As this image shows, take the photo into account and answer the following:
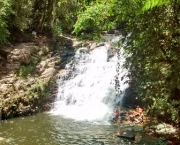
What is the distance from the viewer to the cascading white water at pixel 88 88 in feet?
51.5

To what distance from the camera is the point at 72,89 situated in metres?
17.8

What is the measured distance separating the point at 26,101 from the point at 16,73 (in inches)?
107

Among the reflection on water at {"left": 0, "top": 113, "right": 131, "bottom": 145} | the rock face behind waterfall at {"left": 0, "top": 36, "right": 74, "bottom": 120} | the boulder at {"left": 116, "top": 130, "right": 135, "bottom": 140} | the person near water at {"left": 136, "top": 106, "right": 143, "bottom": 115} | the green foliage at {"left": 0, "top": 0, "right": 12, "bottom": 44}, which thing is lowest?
the reflection on water at {"left": 0, "top": 113, "right": 131, "bottom": 145}

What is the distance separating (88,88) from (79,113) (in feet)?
9.35

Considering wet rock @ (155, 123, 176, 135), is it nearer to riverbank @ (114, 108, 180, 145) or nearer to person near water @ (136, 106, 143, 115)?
riverbank @ (114, 108, 180, 145)

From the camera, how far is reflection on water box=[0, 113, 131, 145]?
35.4 feet

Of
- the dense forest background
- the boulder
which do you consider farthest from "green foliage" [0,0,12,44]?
the boulder

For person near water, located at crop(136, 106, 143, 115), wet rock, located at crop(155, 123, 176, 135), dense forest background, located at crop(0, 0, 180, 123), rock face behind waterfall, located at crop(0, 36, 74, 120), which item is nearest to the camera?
dense forest background, located at crop(0, 0, 180, 123)

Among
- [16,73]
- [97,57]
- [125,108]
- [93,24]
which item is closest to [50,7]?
[97,57]

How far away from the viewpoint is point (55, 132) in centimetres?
1205

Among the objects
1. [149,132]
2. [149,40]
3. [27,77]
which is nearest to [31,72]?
[27,77]

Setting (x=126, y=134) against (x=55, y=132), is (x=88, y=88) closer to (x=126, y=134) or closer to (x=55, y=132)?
(x=55, y=132)

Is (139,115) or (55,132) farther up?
(139,115)

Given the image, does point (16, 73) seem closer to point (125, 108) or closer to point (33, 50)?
point (33, 50)
